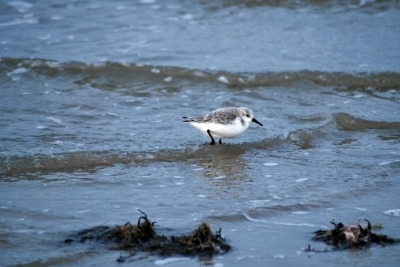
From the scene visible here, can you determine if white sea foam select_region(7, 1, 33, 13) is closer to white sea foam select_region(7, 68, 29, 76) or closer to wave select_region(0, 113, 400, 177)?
white sea foam select_region(7, 68, 29, 76)

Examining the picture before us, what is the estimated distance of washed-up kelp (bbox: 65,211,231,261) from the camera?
15.1 feet

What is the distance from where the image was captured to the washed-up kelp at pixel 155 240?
15.1 ft

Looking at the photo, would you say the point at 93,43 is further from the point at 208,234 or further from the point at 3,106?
the point at 208,234

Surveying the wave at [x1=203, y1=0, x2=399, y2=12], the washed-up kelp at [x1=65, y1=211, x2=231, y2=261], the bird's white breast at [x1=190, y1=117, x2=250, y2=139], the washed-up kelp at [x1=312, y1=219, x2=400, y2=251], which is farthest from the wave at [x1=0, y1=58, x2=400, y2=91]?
the washed-up kelp at [x1=65, y1=211, x2=231, y2=261]

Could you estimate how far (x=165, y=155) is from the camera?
24.0 feet

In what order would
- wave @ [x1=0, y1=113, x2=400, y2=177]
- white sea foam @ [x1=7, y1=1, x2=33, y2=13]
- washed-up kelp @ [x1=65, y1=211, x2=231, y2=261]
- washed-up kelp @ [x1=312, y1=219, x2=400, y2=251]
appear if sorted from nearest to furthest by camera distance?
washed-up kelp @ [x1=65, y1=211, x2=231, y2=261], washed-up kelp @ [x1=312, y1=219, x2=400, y2=251], wave @ [x1=0, y1=113, x2=400, y2=177], white sea foam @ [x1=7, y1=1, x2=33, y2=13]

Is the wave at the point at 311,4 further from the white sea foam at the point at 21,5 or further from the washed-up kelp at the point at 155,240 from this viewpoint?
the washed-up kelp at the point at 155,240

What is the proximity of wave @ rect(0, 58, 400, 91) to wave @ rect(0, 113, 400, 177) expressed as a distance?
197 cm

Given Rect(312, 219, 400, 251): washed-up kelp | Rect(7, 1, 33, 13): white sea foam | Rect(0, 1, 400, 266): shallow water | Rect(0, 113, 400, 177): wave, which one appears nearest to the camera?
Rect(312, 219, 400, 251): washed-up kelp

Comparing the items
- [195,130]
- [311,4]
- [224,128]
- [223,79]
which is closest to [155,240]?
[224,128]

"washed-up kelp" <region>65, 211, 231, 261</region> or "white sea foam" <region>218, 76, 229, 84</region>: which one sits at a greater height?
"white sea foam" <region>218, 76, 229, 84</region>

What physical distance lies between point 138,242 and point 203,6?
396 inches

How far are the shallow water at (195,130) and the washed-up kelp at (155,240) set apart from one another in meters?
0.11

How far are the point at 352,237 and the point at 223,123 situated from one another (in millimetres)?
3200
